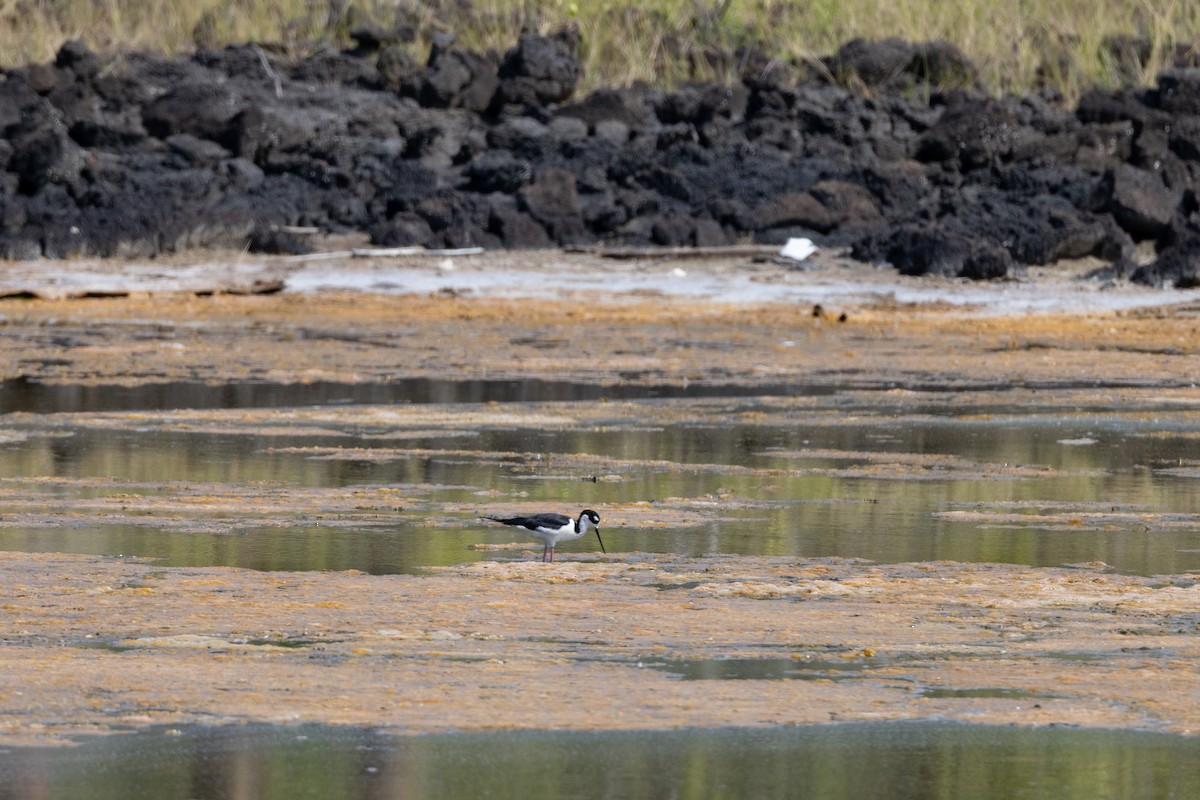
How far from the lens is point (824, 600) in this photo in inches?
313

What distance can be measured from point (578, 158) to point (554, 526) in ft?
66.5

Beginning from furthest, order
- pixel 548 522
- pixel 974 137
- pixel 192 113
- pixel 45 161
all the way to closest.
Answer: pixel 192 113 → pixel 974 137 → pixel 45 161 → pixel 548 522

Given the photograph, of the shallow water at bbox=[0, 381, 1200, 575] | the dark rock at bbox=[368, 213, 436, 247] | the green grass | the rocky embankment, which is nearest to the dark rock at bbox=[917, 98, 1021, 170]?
the rocky embankment

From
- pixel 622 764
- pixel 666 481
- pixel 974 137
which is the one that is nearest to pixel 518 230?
pixel 974 137

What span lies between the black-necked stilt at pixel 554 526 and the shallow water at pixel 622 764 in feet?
8.66

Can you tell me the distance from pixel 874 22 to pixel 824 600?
1013 inches

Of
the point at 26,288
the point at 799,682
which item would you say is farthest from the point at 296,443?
the point at 26,288

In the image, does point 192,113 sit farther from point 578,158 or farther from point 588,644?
point 588,644

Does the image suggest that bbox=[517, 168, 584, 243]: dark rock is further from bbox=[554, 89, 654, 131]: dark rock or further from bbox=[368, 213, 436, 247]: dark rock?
bbox=[554, 89, 654, 131]: dark rock

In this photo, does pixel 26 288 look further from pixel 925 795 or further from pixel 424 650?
pixel 925 795

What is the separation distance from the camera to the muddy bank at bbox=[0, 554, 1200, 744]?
6.13 m

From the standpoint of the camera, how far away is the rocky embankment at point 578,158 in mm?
25203

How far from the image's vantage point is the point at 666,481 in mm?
11156

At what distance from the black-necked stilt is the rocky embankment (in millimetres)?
15557
